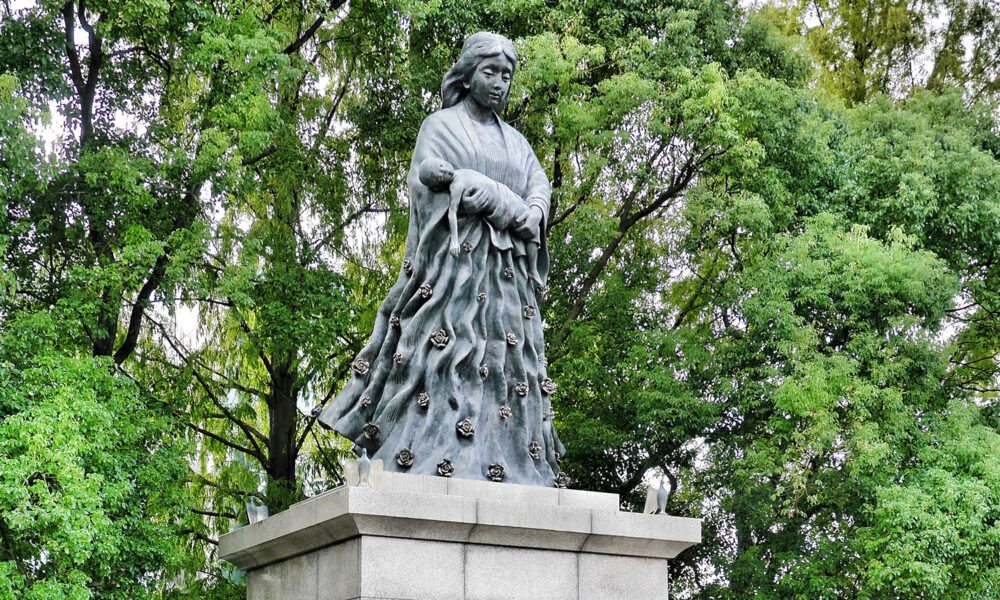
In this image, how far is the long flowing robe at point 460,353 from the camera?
743 cm

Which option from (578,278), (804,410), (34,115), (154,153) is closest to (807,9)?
(578,278)

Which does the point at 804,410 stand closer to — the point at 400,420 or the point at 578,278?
the point at 578,278

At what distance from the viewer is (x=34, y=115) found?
15109mm

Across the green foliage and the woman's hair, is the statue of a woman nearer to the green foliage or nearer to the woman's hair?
the woman's hair

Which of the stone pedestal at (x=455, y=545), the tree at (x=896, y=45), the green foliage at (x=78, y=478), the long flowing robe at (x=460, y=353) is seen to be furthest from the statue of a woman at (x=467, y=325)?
the tree at (x=896, y=45)

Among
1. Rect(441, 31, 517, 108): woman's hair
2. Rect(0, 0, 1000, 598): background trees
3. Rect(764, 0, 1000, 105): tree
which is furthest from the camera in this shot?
Rect(764, 0, 1000, 105): tree

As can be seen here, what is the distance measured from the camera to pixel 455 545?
6.65m

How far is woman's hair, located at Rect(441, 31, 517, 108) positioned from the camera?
8.22 meters

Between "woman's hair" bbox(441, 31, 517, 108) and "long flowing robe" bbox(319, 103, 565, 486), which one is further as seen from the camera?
"woman's hair" bbox(441, 31, 517, 108)

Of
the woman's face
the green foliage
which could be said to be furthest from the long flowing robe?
the green foliage

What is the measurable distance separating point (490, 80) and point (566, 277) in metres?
11.0

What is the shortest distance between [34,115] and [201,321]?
5.09m

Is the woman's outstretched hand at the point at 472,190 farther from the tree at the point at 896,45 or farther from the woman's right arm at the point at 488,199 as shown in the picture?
the tree at the point at 896,45

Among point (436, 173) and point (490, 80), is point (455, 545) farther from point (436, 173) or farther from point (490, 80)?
point (490, 80)
